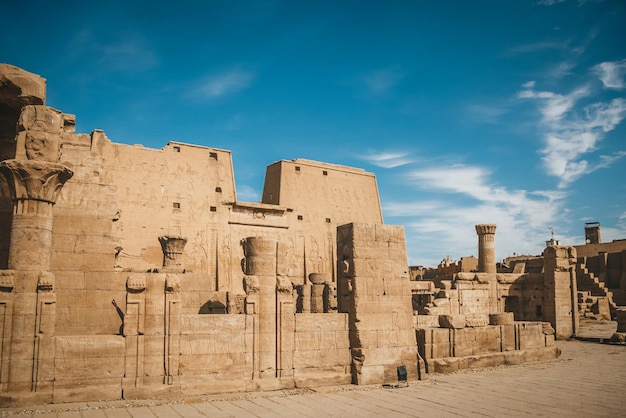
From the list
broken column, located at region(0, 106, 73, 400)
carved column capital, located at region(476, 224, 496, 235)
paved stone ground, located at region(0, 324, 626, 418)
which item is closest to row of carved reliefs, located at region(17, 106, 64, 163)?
broken column, located at region(0, 106, 73, 400)

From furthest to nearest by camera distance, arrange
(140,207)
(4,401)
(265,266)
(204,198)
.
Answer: (204,198), (140,207), (265,266), (4,401)

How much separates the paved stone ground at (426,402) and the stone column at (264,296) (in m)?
0.64

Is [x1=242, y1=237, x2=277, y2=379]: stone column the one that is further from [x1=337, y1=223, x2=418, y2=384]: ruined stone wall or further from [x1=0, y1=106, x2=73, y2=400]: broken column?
[x1=0, y1=106, x2=73, y2=400]: broken column

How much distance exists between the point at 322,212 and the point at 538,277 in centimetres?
1066

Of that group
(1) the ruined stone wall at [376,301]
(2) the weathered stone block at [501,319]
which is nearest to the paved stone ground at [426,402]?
(1) the ruined stone wall at [376,301]

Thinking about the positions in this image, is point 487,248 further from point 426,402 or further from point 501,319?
point 426,402

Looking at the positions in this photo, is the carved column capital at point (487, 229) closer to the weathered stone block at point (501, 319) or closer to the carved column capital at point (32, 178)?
the weathered stone block at point (501, 319)

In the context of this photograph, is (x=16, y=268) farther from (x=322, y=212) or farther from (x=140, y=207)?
(x=322, y=212)

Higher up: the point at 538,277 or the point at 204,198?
the point at 204,198

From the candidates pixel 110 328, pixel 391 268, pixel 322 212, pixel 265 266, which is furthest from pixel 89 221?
pixel 322 212

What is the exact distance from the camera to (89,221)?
11.1 meters

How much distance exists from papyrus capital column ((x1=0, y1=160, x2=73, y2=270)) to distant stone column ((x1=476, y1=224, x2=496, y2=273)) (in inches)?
797

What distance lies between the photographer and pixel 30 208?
8.85 m

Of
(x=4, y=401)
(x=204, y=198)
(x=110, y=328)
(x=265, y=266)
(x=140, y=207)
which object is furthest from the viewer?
(x=204, y=198)
